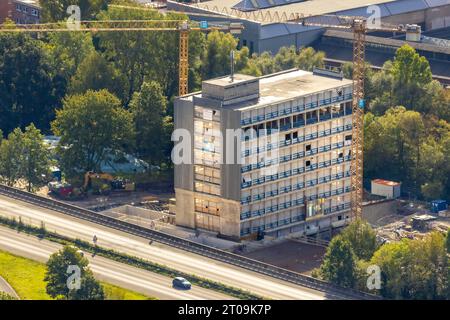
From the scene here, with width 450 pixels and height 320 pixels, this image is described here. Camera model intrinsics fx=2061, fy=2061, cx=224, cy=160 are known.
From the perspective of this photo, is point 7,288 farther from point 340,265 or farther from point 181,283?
point 340,265

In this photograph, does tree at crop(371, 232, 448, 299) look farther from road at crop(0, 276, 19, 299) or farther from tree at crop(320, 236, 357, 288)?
road at crop(0, 276, 19, 299)

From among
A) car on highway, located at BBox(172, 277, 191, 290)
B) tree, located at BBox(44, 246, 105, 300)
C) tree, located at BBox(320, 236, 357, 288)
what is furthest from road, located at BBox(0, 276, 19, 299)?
tree, located at BBox(320, 236, 357, 288)

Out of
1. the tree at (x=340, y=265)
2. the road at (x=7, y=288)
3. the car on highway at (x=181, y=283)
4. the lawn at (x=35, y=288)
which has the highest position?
the tree at (x=340, y=265)

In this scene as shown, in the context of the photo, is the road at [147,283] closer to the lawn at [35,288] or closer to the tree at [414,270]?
the lawn at [35,288]

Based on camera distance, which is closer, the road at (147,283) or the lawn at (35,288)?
the lawn at (35,288)

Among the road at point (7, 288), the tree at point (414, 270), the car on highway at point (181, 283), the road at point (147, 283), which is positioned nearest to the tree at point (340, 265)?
the tree at point (414, 270)

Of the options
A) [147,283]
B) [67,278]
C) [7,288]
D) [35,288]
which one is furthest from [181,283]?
[7,288]
